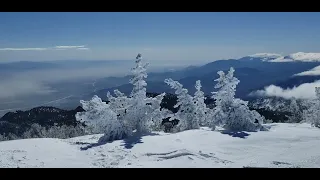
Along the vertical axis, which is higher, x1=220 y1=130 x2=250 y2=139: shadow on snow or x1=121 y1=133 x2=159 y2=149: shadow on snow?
x1=220 y1=130 x2=250 y2=139: shadow on snow

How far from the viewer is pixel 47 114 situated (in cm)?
1664

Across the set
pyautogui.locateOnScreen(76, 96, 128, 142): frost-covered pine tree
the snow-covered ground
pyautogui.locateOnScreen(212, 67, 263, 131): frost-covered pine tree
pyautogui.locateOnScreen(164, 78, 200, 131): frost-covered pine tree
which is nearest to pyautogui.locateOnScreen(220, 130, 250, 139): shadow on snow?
the snow-covered ground

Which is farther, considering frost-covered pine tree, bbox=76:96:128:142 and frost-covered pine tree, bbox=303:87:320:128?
frost-covered pine tree, bbox=303:87:320:128

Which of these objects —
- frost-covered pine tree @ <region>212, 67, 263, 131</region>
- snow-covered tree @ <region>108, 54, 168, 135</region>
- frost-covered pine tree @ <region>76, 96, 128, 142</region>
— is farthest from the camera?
frost-covered pine tree @ <region>212, 67, 263, 131</region>

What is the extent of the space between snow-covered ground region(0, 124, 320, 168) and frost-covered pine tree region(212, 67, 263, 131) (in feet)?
1.81

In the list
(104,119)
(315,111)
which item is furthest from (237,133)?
(104,119)

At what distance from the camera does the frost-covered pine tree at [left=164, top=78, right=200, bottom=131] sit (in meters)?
9.13

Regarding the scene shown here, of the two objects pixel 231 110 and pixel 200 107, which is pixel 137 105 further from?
pixel 231 110

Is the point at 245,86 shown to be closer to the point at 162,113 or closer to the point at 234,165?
the point at 162,113

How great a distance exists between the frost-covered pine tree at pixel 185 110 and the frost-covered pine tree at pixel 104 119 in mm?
1730

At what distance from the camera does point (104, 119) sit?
7.94 meters

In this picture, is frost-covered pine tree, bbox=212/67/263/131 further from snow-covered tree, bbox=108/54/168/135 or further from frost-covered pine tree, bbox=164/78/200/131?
snow-covered tree, bbox=108/54/168/135

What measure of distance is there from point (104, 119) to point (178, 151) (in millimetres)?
1903
